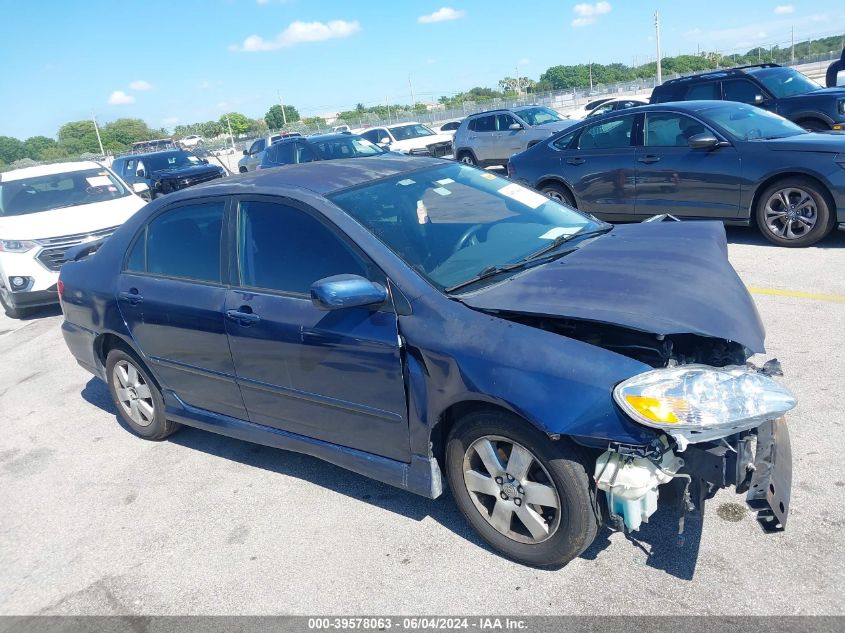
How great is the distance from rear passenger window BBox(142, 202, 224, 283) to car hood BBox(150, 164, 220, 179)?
1192 cm

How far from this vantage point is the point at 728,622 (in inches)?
99.1

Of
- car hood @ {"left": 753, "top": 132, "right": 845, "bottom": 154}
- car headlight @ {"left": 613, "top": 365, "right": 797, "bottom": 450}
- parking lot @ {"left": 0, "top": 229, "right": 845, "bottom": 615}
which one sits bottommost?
parking lot @ {"left": 0, "top": 229, "right": 845, "bottom": 615}

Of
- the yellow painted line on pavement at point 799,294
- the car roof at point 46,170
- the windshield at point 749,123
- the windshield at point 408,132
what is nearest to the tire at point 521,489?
the yellow painted line on pavement at point 799,294

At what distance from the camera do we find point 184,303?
3.98 metres

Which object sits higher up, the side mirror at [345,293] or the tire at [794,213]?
the side mirror at [345,293]

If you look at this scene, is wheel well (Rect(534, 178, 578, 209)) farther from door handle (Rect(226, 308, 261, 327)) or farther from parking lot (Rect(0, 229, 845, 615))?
door handle (Rect(226, 308, 261, 327))

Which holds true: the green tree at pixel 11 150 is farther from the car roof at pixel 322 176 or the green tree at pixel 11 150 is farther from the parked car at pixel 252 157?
the car roof at pixel 322 176

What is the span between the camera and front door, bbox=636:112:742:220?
740cm

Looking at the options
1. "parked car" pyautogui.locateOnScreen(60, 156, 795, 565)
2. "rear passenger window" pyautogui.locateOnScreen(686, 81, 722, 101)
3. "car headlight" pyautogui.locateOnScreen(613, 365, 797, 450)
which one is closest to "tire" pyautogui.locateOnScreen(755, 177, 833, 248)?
"parked car" pyautogui.locateOnScreen(60, 156, 795, 565)

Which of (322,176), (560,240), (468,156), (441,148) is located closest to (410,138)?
(441,148)

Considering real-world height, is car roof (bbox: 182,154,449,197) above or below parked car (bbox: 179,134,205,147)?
below

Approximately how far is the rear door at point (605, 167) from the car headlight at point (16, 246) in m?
6.83

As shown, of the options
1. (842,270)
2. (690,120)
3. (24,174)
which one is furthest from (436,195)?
(24,174)

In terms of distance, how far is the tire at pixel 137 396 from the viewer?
4621mm
